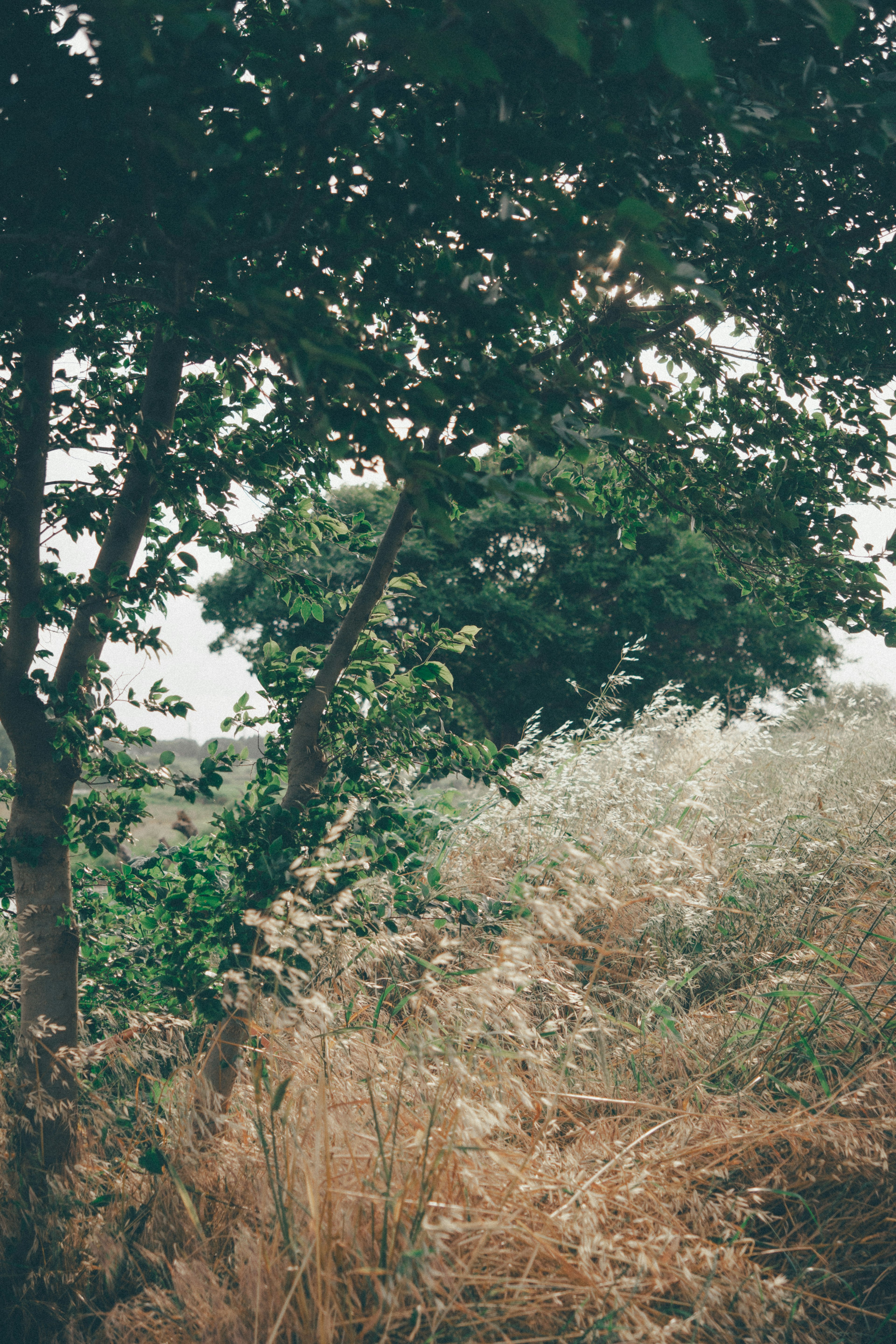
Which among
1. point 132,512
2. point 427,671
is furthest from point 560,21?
point 132,512

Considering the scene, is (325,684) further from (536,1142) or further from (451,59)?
(451,59)

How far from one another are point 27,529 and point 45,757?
2.52ft

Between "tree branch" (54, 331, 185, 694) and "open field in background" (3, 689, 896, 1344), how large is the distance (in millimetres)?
1159

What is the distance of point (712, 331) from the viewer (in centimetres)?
245

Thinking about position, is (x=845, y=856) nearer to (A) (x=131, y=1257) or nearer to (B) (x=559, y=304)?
(B) (x=559, y=304)

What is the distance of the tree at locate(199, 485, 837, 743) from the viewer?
43.4 feet

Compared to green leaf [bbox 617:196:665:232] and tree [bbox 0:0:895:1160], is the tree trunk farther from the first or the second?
green leaf [bbox 617:196:665:232]

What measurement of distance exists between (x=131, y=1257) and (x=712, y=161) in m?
3.31

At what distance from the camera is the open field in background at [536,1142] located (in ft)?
4.57

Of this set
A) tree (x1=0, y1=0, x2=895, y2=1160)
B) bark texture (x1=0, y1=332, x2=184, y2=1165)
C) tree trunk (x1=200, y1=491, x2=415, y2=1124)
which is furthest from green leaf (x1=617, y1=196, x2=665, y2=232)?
bark texture (x1=0, y1=332, x2=184, y2=1165)

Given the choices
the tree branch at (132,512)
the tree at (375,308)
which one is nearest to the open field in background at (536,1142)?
the tree at (375,308)

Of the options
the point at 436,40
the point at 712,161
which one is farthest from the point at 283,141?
the point at 712,161

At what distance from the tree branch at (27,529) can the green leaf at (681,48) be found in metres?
1.90

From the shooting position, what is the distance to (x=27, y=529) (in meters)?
2.19
